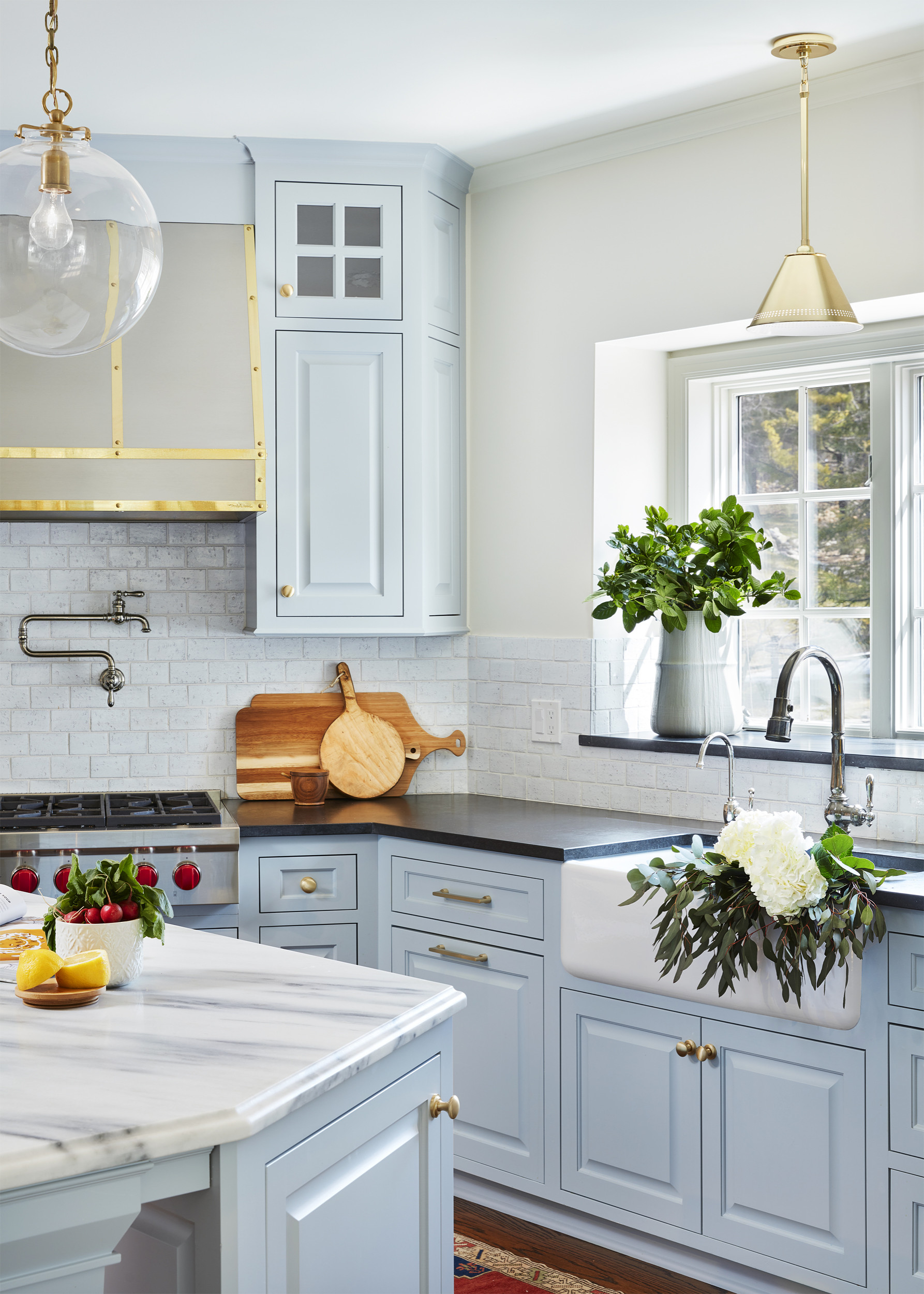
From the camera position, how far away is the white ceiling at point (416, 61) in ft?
8.32

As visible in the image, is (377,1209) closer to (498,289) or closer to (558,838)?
(558,838)

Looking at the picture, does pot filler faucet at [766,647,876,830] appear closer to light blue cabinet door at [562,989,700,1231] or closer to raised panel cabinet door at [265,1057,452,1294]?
light blue cabinet door at [562,989,700,1231]

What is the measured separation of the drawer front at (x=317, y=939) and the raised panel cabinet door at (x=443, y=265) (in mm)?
1785

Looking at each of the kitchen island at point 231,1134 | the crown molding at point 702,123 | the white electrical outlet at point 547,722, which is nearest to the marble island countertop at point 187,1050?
the kitchen island at point 231,1134

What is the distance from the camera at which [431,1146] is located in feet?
5.28

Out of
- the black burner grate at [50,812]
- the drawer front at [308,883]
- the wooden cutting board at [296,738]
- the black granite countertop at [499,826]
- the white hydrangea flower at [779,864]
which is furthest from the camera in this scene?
the wooden cutting board at [296,738]

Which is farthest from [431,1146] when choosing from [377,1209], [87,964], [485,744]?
[485,744]

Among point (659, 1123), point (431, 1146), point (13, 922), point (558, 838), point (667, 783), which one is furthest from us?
point (667, 783)

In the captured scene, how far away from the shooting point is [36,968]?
1549mm

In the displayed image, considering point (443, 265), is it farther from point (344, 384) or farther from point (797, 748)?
point (797, 748)

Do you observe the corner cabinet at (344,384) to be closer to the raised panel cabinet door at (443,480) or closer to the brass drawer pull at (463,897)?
the raised panel cabinet door at (443,480)

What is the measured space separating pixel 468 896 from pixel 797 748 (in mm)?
929

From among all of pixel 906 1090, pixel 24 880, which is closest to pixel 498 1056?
pixel 906 1090

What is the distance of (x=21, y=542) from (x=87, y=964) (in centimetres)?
226
